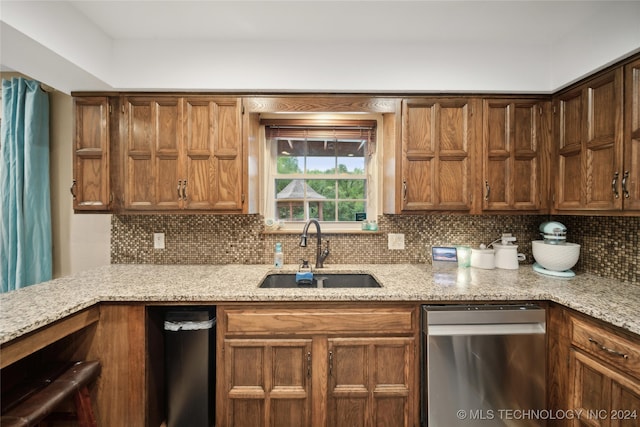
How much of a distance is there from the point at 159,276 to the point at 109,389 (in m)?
0.64

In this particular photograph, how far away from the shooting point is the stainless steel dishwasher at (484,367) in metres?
1.47

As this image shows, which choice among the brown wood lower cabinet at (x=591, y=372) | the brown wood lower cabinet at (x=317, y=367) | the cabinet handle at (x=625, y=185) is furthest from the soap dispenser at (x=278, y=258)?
the cabinet handle at (x=625, y=185)

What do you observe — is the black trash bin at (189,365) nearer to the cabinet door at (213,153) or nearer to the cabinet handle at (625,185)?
the cabinet door at (213,153)

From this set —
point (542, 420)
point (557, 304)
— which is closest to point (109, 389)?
point (542, 420)

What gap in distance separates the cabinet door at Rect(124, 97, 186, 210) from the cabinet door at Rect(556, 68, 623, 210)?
2.59m

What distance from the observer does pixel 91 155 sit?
189 centimetres

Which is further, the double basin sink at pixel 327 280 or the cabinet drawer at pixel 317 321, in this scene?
the double basin sink at pixel 327 280

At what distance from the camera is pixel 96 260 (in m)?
2.23

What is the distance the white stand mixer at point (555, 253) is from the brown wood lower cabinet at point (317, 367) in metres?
1.12

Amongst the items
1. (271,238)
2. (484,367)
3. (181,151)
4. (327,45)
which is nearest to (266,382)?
(271,238)

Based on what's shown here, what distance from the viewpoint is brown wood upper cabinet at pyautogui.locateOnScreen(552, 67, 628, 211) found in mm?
1532

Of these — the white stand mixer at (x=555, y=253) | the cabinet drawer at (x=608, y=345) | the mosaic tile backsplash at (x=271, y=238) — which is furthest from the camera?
the mosaic tile backsplash at (x=271, y=238)

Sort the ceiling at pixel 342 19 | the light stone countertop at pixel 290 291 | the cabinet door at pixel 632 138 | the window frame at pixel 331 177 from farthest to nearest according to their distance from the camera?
1. the window frame at pixel 331 177
2. the ceiling at pixel 342 19
3. the cabinet door at pixel 632 138
4. the light stone countertop at pixel 290 291

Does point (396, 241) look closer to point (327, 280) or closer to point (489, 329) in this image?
point (327, 280)
